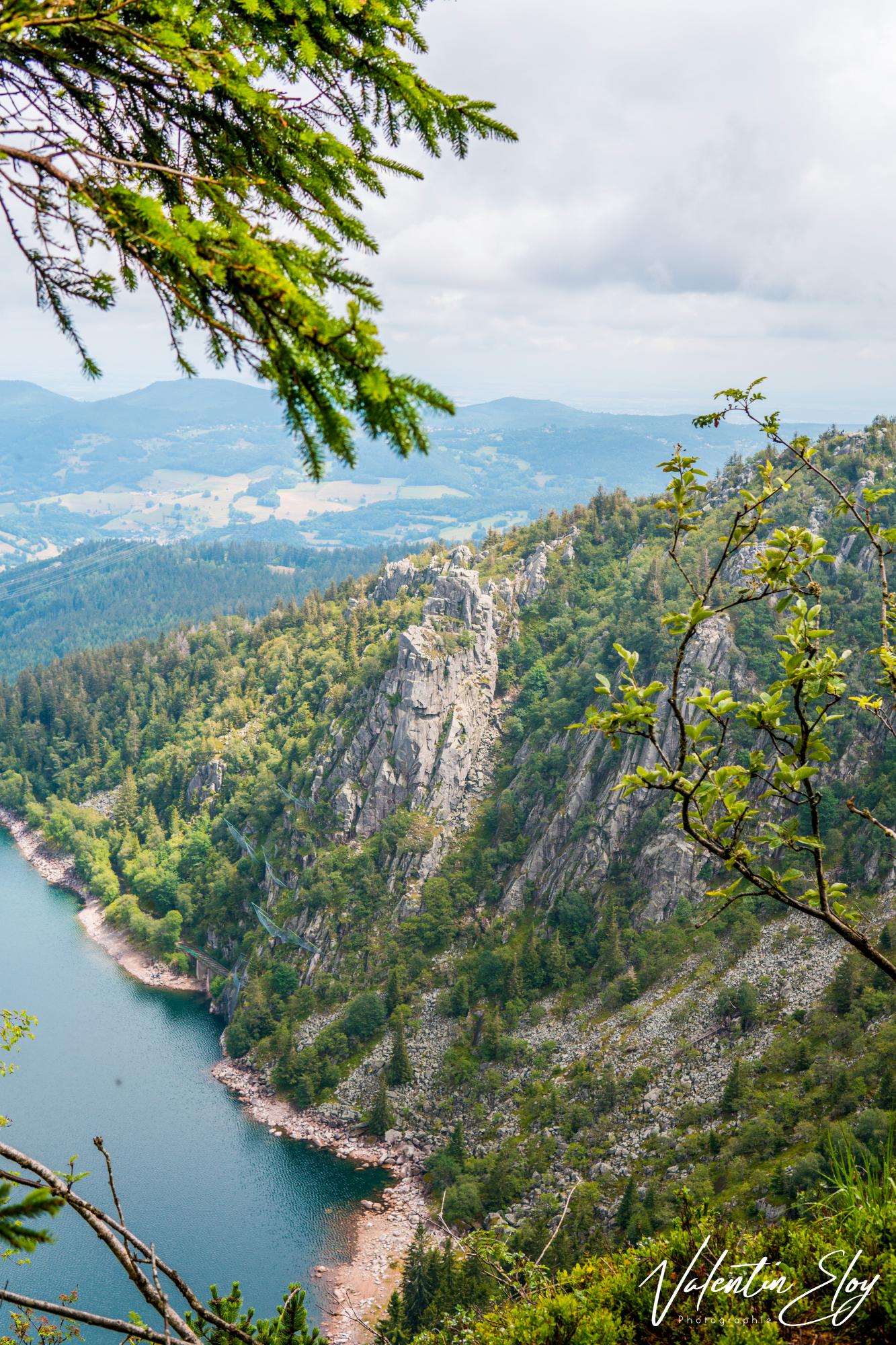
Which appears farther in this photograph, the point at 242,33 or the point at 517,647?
the point at 517,647

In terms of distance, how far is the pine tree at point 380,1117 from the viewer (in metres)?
57.1

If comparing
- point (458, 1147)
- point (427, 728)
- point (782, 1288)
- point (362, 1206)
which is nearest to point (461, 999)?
point (458, 1147)

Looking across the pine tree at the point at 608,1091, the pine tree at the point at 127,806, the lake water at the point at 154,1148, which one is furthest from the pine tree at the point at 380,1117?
the pine tree at the point at 127,806

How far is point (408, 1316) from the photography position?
1516 inches

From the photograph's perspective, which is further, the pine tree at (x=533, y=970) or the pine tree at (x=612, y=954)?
the pine tree at (x=533, y=970)

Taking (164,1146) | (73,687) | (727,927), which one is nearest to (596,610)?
(727,927)

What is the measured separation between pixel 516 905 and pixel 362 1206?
24924mm

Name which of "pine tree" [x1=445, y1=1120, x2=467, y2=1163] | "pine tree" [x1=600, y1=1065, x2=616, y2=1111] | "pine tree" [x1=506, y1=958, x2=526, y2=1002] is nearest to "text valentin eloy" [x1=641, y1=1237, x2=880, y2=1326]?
"pine tree" [x1=600, y1=1065, x2=616, y2=1111]

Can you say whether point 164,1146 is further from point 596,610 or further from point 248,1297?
point 596,610

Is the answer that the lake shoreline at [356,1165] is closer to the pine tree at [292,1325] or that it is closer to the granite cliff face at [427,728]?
the granite cliff face at [427,728]

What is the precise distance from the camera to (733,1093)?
45.6m

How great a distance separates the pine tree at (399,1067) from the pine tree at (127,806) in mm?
51827

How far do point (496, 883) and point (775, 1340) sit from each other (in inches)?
2547

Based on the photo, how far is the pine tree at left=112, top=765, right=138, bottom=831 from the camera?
10031 centimetres
